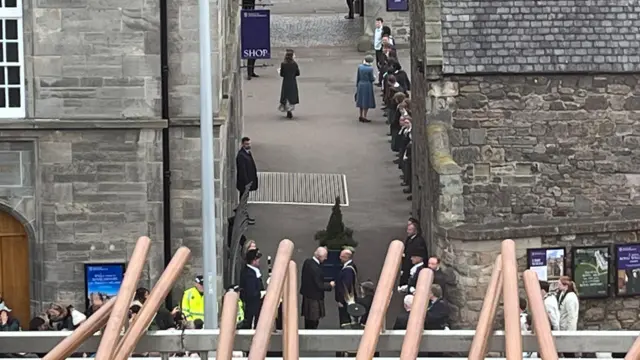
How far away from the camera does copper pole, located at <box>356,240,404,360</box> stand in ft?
17.3

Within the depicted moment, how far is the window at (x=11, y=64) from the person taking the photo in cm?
1858

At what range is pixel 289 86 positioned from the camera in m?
34.0

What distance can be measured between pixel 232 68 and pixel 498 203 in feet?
20.0

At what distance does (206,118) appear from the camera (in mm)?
15461

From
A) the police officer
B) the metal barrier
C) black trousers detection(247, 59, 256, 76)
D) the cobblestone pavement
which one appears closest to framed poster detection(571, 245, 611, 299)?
the cobblestone pavement

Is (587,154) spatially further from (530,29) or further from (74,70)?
(74,70)

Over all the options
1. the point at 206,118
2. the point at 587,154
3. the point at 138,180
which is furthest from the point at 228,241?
the point at 206,118

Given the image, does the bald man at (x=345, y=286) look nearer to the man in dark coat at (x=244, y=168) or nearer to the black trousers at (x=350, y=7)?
the man in dark coat at (x=244, y=168)

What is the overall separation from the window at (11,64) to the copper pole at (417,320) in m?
13.3

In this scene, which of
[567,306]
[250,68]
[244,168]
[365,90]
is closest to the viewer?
[567,306]

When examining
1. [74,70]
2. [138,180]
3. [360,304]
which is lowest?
[360,304]

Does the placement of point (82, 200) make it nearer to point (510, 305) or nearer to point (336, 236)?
point (336, 236)

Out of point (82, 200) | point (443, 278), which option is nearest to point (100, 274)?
point (82, 200)

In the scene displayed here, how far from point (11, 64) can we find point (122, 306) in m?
13.7
